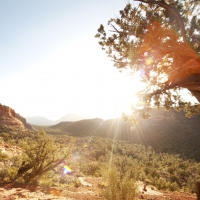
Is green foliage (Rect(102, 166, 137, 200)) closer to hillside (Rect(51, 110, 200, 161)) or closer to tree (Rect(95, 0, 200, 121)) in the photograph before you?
tree (Rect(95, 0, 200, 121))

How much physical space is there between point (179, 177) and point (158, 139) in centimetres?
2287

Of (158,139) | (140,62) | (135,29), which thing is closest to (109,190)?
(140,62)

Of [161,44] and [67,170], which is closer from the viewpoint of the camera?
[161,44]

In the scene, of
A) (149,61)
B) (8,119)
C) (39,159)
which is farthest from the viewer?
(8,119)

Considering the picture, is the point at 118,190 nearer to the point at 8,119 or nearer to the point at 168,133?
the point at 168,133

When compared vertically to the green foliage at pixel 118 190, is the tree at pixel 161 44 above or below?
above

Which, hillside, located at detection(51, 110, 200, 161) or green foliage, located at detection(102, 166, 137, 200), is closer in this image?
green foliage, located at detection(102, 166, 137, 200)

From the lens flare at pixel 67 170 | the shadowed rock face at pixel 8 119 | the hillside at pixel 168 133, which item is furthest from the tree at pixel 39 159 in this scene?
the shadowed rock face at pixel 8 119

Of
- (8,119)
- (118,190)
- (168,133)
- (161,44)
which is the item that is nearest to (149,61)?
(161,44)

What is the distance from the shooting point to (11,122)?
44906 mm

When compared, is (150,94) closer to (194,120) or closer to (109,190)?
(109,190)

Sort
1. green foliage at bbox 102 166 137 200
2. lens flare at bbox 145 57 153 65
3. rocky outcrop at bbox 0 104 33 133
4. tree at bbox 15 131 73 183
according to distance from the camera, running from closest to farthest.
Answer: green foliage at bbox 102 166 137 200, lens flare at bbox 145 57 153 65, tree at bbox 15 131 73 183, rocky outcrop at bbox 0 104 33 133

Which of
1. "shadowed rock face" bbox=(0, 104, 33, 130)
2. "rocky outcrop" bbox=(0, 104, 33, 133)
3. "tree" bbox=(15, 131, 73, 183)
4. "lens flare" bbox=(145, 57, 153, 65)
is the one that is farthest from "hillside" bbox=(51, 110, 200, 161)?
"shadowed rock face" bbox=(0, 104, 33, 130)

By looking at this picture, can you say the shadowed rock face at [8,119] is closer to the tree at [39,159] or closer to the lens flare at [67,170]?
the lens flare at [67,170]
